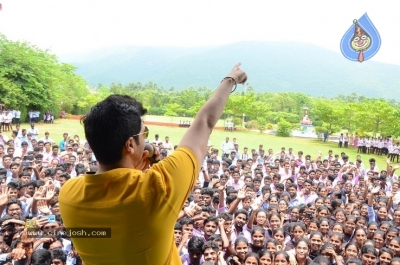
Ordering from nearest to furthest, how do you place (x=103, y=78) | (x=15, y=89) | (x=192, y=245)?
(x=192, y=245)
(x=15, y=89)
(x=103, y=78)

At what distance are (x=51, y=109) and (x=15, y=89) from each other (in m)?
4.21

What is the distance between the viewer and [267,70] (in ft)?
403

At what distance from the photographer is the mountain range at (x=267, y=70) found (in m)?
112

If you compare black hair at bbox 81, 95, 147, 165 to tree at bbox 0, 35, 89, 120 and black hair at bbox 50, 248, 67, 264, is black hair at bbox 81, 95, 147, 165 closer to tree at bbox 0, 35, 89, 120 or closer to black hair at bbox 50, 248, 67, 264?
black hair at bbox 50, 248, 67, 264

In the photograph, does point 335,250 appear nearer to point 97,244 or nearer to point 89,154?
point 97,244

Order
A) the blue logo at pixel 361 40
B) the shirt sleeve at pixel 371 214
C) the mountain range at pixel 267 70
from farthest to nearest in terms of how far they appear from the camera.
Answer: the mountain range at pixel 267 70
the blue logo at pixel 361 40
the shirt sleeve at pixel 371 214

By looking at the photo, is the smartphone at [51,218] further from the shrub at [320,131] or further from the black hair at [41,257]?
the shrub at [320,131]

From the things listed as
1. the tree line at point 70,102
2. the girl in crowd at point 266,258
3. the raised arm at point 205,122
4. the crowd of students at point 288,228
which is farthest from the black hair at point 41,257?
the tree line at point 70,102

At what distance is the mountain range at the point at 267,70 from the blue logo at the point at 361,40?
94.6 m

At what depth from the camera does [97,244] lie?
3.27 feet

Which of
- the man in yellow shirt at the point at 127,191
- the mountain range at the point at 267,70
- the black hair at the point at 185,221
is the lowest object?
the black hair at the point at 185,221

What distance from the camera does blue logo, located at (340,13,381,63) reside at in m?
6.71

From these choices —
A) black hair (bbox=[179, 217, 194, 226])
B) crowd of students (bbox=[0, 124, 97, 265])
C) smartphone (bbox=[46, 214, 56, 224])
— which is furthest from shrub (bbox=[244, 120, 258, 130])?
smartphone (bbox=[46, 214, 56, 224])

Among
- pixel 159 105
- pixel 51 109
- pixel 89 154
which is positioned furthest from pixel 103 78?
pixel 89 154
